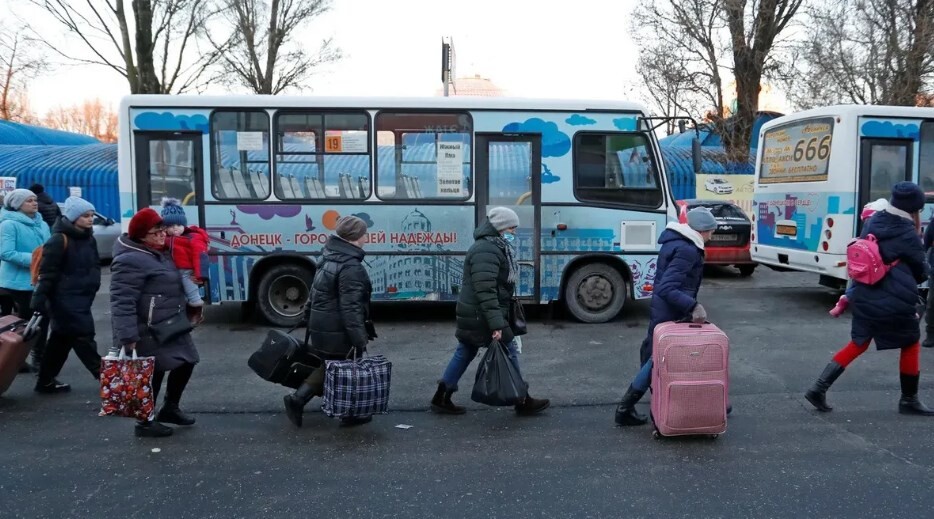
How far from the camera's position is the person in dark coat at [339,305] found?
498 centimetres

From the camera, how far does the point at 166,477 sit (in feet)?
14.5

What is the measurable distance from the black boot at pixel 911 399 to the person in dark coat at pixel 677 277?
1863 mm

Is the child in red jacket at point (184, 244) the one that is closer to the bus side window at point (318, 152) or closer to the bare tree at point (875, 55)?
the bus side window at point (318, 152)

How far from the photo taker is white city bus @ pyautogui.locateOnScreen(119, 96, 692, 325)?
8.66 m

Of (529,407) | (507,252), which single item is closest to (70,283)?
(507,252)

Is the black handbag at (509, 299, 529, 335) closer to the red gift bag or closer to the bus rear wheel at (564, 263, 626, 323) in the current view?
the red gift bag

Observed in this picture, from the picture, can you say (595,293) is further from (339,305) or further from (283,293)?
(339,305)

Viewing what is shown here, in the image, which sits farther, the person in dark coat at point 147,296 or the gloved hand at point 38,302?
the gloved hand at point 38,302

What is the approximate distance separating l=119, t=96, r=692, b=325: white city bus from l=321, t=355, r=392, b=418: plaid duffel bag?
374 centimetres

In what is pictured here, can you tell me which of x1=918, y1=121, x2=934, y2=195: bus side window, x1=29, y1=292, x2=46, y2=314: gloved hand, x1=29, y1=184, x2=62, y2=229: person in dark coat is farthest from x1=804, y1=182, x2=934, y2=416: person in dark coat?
x1=29, y1=184, x2=62, y2=229: person in dark coat

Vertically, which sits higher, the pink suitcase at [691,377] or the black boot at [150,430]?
the pink suitcase at [691,377]

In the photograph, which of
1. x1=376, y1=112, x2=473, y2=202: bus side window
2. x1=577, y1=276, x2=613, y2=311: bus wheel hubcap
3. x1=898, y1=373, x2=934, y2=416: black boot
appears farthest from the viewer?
x1=577, y1=276, x2=613, y2=311: bus wheel hubcap

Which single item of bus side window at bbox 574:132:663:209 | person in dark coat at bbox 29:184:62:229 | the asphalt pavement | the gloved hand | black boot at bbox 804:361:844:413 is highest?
bus side window at bbox 574:132:663:209

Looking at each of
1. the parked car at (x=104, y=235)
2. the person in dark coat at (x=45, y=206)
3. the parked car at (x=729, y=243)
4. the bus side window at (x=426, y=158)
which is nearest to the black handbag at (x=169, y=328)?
the person in dark coat at (x=45, y=206)
